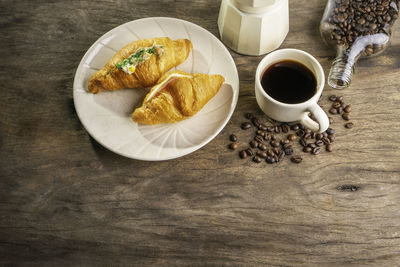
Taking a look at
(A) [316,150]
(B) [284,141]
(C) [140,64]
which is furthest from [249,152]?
(C) [140,64]

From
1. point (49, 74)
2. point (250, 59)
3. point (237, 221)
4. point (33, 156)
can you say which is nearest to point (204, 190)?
point (237, 221)

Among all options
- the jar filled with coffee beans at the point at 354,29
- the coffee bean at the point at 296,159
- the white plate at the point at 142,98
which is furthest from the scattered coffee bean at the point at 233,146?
the jar filled with coffee beans at the point at 354,29

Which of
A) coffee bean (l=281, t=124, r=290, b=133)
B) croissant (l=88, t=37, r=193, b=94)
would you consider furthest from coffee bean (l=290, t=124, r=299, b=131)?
croissant (l=88, t=37, r=193, b=94)

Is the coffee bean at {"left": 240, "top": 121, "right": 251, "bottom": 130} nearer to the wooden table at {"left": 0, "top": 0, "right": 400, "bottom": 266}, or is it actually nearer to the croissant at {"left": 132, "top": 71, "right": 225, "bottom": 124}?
the wooden table at {"left": 0, "top": 0, "right": 400, "bottom": 266}

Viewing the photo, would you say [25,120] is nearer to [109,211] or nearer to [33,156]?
[33,156]

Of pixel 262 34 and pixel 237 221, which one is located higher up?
pixel 262 34

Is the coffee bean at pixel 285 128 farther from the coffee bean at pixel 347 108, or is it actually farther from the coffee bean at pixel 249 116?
the coffee bean at pixel 347 108
